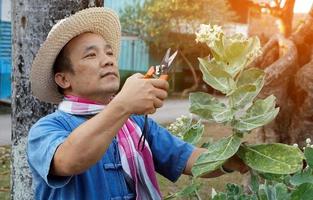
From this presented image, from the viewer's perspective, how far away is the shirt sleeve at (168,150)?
7.52 ft

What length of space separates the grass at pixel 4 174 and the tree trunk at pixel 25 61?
9.30ft

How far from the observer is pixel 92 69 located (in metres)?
2.13

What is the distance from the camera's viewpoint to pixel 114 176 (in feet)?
6.91

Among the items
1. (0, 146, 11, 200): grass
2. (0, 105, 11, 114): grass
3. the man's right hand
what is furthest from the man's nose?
(0, 105, 11, 114): grass

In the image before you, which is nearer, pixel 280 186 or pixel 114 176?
pixel 280 186

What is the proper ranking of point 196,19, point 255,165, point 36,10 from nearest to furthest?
point 255,165 < point 36,10 < point 196,19

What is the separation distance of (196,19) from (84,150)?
1619 cm

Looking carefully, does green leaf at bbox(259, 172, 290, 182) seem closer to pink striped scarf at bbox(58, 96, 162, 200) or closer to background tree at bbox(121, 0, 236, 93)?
pink striped scarf at bbox(58, 96, 162, 200)

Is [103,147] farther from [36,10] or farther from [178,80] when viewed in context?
[178,80]

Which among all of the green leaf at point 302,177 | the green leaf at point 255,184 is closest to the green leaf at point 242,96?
the green leaf at point 255,184

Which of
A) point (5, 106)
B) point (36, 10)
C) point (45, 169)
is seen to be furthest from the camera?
point (5, 106)

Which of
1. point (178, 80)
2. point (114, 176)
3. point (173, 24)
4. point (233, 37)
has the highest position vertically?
point (233, 37)

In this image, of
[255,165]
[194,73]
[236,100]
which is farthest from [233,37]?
[194,73]

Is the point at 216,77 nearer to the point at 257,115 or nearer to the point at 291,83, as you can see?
the point at 257,115
